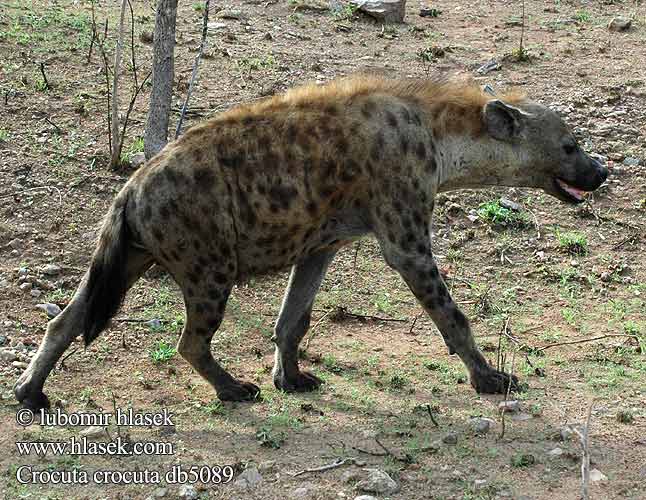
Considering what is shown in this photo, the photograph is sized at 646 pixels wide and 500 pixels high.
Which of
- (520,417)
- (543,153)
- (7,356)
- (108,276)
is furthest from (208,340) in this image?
(543,153)

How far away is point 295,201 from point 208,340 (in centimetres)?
63

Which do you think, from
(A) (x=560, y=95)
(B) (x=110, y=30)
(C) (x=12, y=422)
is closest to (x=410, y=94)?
(C) (x=12, y=422)

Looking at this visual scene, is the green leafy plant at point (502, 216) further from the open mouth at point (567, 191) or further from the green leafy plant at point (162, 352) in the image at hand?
the green leafy plant at point (162, 352)

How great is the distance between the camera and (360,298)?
555cm

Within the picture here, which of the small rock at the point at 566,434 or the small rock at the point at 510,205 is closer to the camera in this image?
the small rock at the point at 566,434

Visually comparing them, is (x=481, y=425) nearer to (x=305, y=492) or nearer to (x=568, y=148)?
(x=305, y=492)

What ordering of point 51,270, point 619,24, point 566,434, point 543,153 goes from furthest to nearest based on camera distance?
point 619,24 → point 51,270 → point 543,153 → point 566,434

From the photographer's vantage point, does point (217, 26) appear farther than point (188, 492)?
Yes

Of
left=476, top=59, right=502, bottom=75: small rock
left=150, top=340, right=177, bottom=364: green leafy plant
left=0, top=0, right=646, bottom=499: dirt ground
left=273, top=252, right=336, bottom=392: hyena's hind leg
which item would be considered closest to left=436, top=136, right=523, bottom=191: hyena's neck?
left=273, top=252, right=336, bottom=392: hyena's hind leg

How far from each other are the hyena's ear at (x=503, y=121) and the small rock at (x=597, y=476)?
4.97ft

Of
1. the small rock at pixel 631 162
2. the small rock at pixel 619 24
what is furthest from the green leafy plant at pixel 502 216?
the small rock at pixel 619 24

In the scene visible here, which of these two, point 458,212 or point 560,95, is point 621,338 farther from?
point 560,95

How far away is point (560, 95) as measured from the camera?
7160 mm

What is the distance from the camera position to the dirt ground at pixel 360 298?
3.86 m
